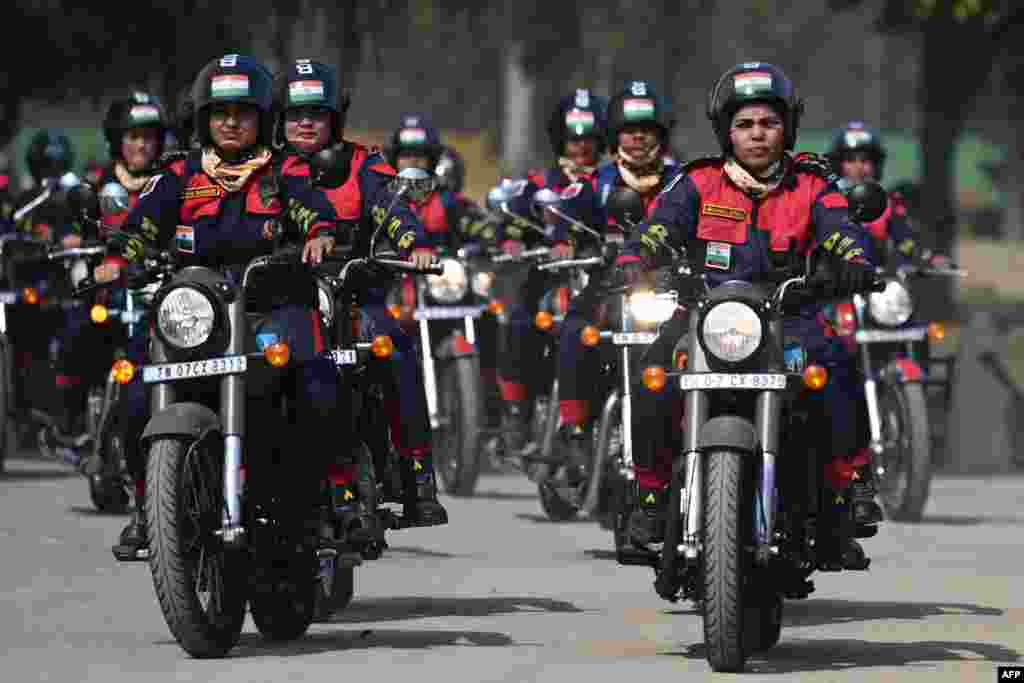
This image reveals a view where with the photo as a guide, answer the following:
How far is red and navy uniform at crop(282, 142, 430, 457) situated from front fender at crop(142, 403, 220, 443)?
1408 mm

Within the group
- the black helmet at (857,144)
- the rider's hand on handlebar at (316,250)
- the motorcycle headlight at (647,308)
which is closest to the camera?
the rider's hand on handlebar at (316,250)

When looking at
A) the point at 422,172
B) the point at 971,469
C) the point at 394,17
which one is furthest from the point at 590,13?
the point at 422,172

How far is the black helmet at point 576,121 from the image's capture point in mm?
16781

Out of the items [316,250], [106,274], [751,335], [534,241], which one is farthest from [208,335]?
[534,241]

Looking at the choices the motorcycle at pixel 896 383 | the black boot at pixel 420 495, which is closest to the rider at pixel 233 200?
the black boot at pixel 420 495

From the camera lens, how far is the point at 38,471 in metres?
19.4

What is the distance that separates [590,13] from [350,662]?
29.1 m

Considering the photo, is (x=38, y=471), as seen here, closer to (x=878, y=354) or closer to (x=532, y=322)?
(x=532, y=322)

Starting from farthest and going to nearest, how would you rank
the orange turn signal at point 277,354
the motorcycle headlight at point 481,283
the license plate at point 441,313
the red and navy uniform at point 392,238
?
the motorcycle headlight at point 481,283
the license plate at point 441,313
the red and navy uniform at point 392,238
the orange turn signal at point 277,354

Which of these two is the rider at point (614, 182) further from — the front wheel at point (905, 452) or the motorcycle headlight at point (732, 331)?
the motorcycle headlight at point (732, 331)

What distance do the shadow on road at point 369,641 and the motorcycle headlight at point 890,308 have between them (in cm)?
670

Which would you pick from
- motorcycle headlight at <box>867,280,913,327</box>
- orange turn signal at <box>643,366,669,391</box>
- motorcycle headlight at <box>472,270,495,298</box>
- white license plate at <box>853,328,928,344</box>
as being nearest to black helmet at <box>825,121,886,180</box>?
motorcycle headlight at <box>867,280,913,327</box>

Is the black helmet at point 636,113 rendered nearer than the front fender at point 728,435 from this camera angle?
No

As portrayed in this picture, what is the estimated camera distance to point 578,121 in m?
16.8
